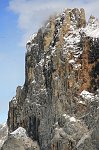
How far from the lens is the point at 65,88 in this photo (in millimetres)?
142750

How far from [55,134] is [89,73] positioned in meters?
15.9

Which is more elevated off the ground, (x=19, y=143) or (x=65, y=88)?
(x=65, y=88)

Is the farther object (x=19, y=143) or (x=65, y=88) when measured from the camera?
(x=19, y=143)

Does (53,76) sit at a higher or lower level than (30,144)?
higher

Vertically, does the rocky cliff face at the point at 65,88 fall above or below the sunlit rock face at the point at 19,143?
above

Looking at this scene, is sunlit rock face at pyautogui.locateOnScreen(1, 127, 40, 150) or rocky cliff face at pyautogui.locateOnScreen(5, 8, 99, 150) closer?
rocky cliff face at pyautogui.locateOnScreen(5, 8, 99, 150)

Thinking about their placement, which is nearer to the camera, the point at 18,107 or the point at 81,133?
the point at 81,133

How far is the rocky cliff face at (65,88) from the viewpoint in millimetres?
134000

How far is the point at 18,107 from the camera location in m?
A: 164

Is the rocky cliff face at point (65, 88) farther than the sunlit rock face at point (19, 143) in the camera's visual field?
No

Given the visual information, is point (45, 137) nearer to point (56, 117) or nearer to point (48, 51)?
point (56, 117)

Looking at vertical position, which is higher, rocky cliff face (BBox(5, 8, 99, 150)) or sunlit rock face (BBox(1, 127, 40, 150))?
rocky cliff face (BBox(5, 8, 99, 150))

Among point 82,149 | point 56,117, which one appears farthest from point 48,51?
point 82,149

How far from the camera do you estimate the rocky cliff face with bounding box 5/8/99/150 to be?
5276 inches
